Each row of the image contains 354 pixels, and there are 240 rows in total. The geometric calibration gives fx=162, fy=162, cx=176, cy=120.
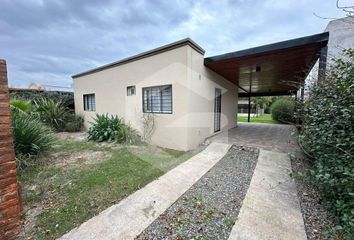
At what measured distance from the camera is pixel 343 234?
74.9 inches

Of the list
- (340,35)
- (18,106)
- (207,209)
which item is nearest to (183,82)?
(207,209)

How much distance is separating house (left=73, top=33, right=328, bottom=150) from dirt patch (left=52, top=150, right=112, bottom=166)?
2.15 metres

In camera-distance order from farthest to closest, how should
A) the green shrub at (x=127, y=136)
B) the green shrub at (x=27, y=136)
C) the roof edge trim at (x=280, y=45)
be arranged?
the green shrub at (x=127, y=136) < the green shrub at (x=27, y=136) < the roof edge trim at (x=280, y=45)

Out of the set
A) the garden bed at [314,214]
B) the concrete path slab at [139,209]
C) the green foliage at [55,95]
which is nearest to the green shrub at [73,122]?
the green foliage at [55,95]

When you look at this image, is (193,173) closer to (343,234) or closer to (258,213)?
(258,213)

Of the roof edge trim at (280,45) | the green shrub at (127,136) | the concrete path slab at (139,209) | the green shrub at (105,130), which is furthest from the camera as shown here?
the green shrub at (105,130)

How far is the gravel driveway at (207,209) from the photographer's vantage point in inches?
81.0

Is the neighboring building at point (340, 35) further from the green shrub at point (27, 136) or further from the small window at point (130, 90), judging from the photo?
the green shrub at point (27, 136)

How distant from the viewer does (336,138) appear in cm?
238

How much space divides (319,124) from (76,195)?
4.56 meters

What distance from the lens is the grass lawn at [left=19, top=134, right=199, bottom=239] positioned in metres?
2.30

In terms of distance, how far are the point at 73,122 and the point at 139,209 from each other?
9815 millimetres

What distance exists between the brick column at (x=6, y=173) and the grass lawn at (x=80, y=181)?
263 millimetres

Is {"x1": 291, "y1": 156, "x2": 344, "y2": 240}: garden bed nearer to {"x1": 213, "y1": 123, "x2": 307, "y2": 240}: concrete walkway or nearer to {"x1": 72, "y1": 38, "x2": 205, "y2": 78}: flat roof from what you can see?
{"x1": 213, "y1": 123, "x2": 307, "y2": 240}: concrete walkway
